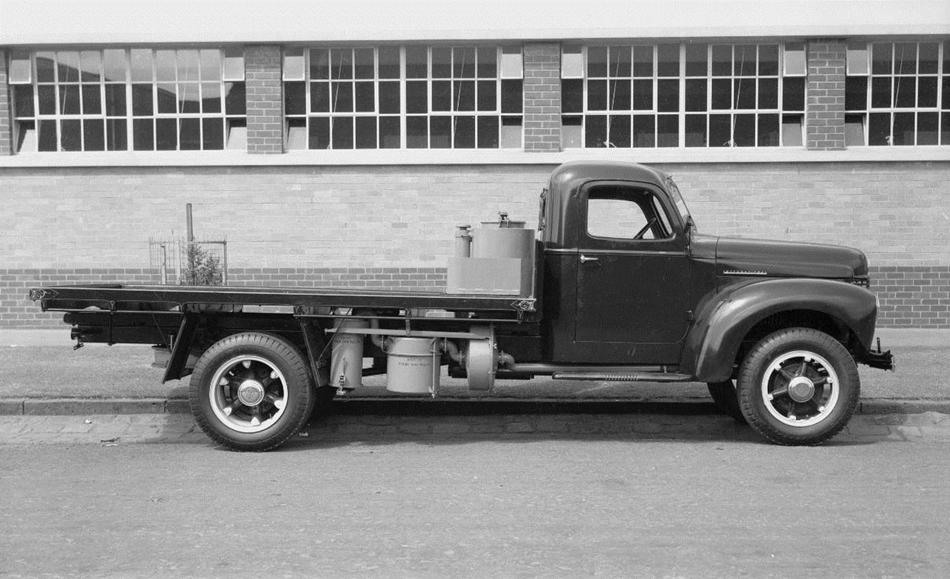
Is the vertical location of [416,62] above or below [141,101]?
above

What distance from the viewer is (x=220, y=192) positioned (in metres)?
15.5

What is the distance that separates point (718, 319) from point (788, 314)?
62cm

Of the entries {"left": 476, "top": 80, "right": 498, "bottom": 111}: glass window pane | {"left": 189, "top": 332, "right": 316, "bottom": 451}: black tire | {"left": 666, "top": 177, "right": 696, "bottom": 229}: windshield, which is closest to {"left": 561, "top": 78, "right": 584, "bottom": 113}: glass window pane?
{"left": 476, "top": 80, "right": 498, "bottom": 111}: glass window pane

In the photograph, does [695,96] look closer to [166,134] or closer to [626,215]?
[166,134]

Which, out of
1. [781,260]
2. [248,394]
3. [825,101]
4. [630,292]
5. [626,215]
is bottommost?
[248,394]

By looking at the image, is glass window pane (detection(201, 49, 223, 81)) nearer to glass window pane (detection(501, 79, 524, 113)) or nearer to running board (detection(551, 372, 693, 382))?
glass window pane (detection(501, 79, 524, 113))

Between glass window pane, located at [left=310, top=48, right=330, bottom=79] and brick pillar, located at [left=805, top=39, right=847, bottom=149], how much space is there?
705 centimetres

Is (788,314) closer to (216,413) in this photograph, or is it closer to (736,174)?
(216,413)

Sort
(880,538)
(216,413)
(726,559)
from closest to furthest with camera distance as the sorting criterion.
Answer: (726,559), (880,538), (216,413)

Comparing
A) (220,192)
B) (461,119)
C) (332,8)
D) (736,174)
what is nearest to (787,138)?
(736,174)

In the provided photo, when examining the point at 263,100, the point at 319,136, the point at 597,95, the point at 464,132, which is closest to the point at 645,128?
the point at 597,95

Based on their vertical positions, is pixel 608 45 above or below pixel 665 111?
above

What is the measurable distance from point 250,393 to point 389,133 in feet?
29.3

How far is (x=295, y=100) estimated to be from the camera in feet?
51.7
